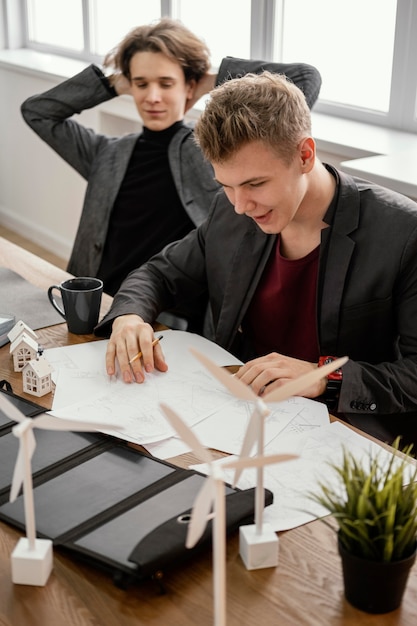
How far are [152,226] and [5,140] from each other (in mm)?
2487

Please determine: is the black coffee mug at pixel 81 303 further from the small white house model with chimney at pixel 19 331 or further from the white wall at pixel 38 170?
the white wall at pixel 38 170

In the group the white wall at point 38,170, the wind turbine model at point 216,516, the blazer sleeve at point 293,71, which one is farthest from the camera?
the white wall at point 38,170

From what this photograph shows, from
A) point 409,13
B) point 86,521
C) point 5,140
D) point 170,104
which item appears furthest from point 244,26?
point 86,521

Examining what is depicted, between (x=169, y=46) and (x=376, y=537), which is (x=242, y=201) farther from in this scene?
(x=169, y=46)

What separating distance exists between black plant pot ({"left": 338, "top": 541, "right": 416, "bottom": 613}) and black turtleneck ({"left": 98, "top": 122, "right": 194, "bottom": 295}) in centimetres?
165

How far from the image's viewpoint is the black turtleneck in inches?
103

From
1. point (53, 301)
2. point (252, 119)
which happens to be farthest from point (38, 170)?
point (252, 119)

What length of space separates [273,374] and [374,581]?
1.87 feet

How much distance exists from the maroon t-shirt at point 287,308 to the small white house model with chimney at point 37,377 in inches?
21.4

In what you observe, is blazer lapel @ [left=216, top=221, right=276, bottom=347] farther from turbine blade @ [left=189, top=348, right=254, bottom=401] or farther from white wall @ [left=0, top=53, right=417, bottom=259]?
white wall @ [left=0, top=53, right=417, bottom=259]

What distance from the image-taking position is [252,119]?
158 cm

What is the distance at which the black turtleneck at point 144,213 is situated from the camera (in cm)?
261

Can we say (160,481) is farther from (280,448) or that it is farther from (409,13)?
(409,13)

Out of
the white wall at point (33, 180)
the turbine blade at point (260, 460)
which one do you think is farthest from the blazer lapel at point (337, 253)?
the white wall at point (33, 180)
